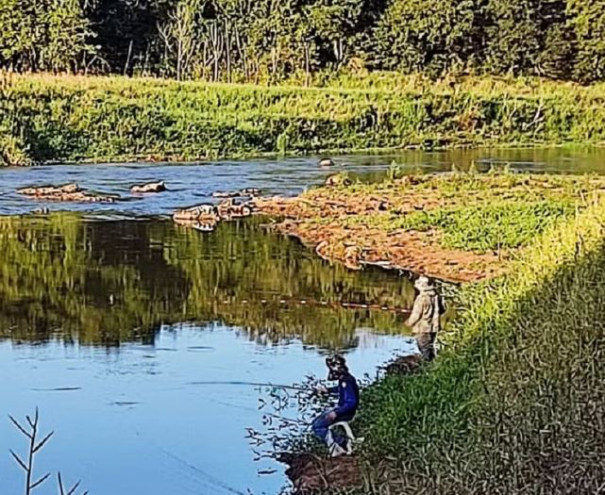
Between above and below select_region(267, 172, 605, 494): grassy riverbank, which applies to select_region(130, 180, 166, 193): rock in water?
below

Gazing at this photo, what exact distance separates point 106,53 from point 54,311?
87.8 ft

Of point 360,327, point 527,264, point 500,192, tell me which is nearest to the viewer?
point 527,264

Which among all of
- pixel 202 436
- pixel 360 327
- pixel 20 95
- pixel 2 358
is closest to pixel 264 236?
pixel 360 327

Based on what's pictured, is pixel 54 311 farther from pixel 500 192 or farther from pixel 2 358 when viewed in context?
pixel 500 192

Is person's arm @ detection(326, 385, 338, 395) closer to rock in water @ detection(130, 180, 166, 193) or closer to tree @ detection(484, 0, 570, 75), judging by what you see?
rock in water @ detection(130, 180, 166, 193)

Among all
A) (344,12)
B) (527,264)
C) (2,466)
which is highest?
(344,12)

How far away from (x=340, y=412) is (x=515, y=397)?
131cm

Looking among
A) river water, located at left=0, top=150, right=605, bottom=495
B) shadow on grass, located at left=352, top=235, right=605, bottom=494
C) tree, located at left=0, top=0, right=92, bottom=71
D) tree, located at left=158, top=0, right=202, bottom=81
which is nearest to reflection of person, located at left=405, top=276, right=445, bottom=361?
shadow on grass, located at left=352, top=235, right=605, bottom=494

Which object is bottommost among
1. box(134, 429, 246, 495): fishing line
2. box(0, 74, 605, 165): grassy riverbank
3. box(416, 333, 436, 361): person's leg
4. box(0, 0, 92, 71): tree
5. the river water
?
box(134, 429, 246, 495): fishing line

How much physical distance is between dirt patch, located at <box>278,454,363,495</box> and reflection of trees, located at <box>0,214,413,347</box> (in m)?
2.95

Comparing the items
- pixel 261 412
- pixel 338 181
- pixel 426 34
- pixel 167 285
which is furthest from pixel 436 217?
pixel 426 34

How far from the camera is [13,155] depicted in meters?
23.9

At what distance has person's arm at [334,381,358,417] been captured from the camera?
6.57 meters

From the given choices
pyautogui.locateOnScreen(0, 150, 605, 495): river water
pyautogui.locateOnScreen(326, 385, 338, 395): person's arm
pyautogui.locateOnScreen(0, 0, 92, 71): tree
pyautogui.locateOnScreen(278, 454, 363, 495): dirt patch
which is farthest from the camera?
A: pyautogui.locateOnScreen(0, 0, 92, 71): tree
